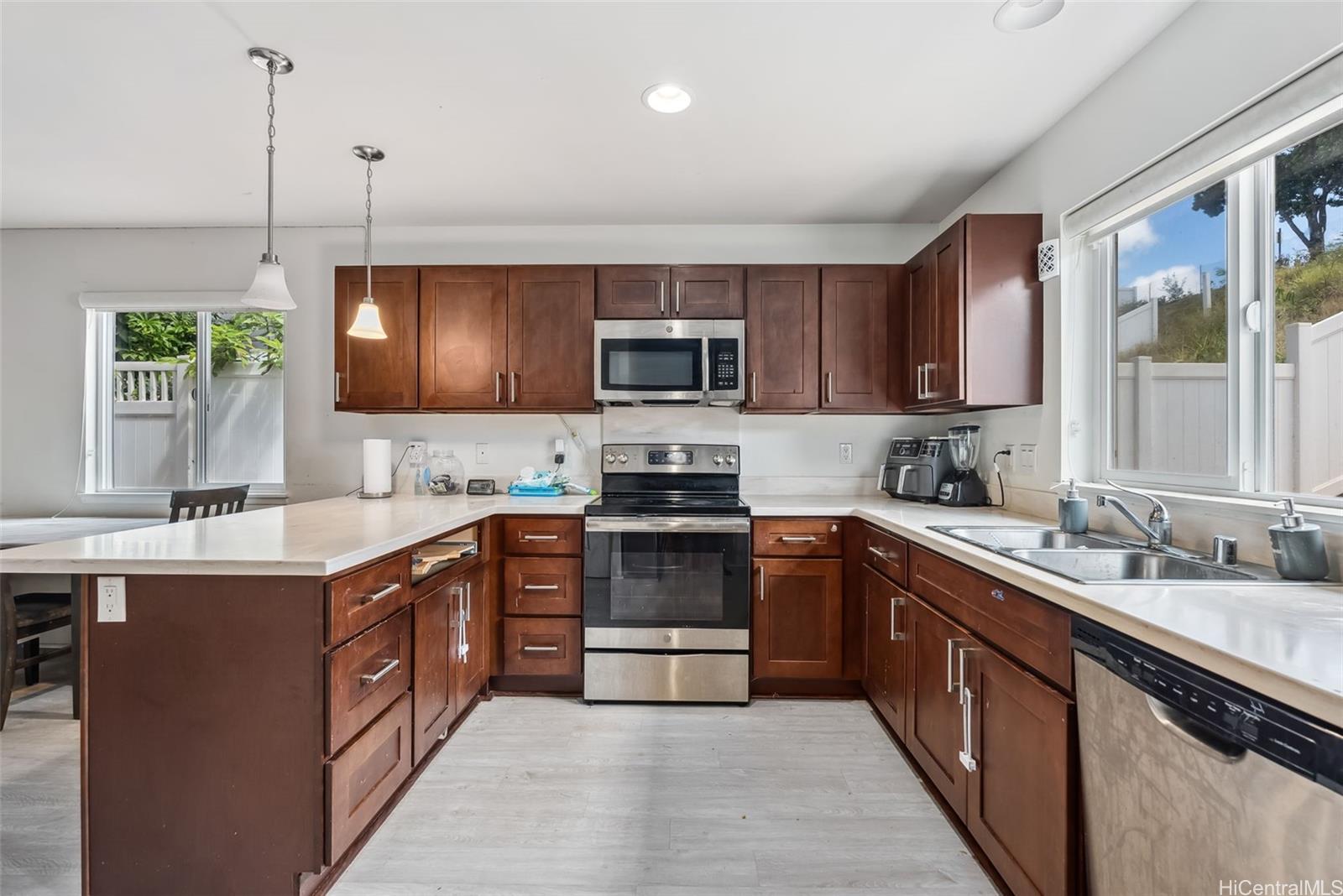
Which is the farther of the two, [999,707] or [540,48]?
[540,48]

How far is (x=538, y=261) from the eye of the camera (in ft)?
10.7

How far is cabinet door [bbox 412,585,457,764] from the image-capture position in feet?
6.18

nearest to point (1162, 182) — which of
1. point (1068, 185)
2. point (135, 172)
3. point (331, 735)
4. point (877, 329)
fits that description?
point (1068, 185)

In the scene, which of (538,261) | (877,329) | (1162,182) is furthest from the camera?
(538,261)

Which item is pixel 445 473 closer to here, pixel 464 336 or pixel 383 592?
pixel 464 336

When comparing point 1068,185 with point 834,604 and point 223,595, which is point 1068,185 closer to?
point 834,604

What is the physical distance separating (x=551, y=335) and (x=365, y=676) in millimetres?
1813

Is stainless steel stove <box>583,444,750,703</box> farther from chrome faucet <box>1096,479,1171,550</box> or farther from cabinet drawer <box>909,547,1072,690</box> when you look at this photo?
chrome faucet <box>1096,479,1171,550</box>

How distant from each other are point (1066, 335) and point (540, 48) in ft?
6.67

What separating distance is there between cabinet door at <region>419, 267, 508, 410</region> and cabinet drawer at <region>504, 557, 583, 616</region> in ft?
2.79

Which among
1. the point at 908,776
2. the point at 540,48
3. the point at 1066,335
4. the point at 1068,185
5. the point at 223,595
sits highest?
the point at 540,48

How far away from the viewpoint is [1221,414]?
1.59 m

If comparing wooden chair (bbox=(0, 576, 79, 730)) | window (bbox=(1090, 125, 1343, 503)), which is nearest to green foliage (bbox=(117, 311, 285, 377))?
wooden chair (bbox=(0, 576, 79, 730))

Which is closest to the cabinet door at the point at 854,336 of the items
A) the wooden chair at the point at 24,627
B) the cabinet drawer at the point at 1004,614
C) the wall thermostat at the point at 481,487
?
the cabinet drawer at the point at 1004,614
